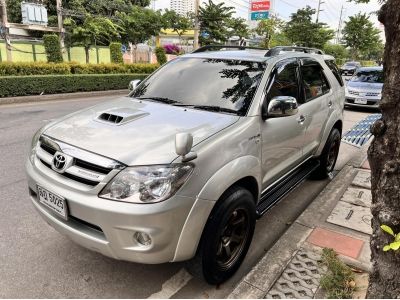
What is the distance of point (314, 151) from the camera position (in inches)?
177

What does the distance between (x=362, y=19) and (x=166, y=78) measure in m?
44.7

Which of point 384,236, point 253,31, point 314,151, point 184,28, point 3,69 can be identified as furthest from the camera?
point 253,31

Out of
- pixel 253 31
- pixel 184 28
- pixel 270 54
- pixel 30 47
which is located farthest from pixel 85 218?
pixel 253 31

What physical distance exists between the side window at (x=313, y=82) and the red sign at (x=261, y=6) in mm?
36591

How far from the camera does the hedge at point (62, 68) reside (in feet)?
42.4

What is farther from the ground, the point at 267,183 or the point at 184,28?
the point at 184,28

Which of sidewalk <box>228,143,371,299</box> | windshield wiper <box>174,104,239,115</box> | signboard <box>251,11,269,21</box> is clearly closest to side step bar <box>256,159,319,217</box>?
sidewalk <box>228,143,371,299</box>

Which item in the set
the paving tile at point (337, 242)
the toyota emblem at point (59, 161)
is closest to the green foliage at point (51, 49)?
the toyota emblem at point (59, 161)

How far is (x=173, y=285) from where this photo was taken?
2801mm

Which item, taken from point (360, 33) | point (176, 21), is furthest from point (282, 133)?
point (360, 33)

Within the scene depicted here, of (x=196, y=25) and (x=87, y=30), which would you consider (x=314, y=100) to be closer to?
(x=87, y=30)

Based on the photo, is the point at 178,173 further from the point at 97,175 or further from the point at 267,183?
the point at 267,183

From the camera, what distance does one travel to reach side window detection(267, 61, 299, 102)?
3.37 meters

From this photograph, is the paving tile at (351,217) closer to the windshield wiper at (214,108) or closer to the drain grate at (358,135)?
the windshield wiper at (214,108)
